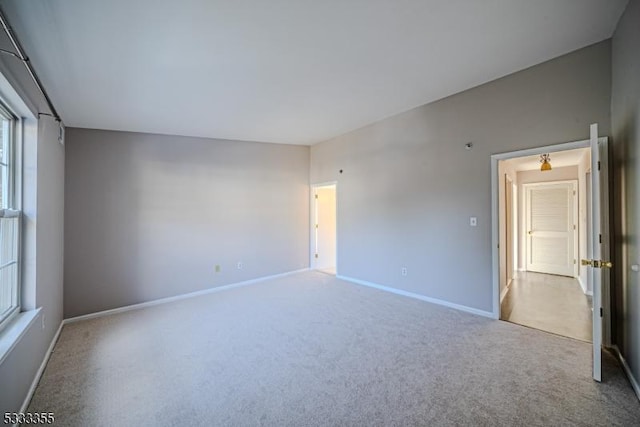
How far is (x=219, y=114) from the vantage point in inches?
155

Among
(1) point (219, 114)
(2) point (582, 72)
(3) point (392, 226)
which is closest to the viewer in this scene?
(2) point (582, 72)

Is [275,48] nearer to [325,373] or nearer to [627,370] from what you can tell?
[325,373]

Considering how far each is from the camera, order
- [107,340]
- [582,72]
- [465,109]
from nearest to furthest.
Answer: [582,72]
[107,340]
[465,109]

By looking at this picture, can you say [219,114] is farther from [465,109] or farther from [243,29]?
[465,109]

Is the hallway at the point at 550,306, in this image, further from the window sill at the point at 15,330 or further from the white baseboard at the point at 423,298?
the window sill at the point at 15,330

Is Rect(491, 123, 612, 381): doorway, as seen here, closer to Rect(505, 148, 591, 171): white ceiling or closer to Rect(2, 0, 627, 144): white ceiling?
Rect(2, 0, 627, 144): white ceiling

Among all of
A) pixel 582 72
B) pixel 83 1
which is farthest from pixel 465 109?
pixel 83 1

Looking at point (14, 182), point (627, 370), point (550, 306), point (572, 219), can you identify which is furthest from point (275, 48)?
point (572, 219)

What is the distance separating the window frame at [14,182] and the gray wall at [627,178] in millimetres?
4666

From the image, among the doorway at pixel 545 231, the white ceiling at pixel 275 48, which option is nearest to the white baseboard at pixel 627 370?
the doorway at pixel 545 231

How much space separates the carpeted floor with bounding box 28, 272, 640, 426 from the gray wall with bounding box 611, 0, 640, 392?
0.41m

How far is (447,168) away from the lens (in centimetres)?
391

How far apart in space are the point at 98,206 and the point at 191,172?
137cm

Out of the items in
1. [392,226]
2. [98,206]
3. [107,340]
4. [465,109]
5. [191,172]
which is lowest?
[107,340]
